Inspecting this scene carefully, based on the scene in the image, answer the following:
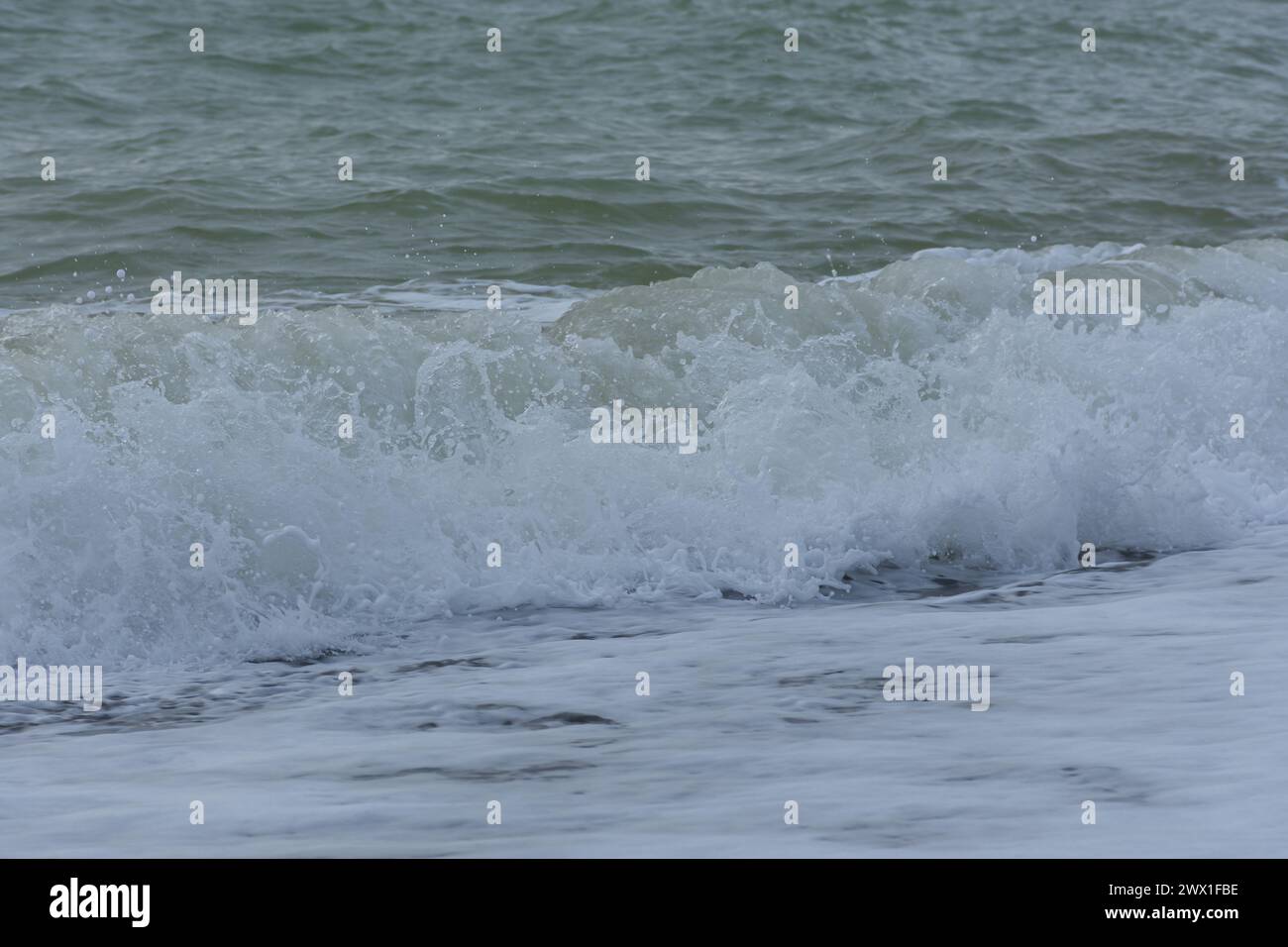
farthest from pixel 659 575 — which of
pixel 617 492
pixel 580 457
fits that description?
pixel 580 457

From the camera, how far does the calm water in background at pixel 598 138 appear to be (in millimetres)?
11484

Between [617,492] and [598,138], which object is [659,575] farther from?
[598,138]

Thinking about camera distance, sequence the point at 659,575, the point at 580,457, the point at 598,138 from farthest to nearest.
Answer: the point at 598,138, the point at 580,457, the point at 659,575

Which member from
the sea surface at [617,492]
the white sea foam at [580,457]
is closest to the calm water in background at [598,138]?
the sea surface at [617,492]

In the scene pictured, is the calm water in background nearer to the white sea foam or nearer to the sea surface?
the sea surface

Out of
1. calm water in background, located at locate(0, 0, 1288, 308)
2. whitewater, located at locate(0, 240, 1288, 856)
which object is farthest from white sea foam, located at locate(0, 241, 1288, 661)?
calm water in background, located at locate(0, 0, 1288, 308)

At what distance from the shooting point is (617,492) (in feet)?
22.2

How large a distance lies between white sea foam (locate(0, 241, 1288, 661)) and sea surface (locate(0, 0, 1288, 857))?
0.02 meters

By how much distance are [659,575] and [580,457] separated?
78 cm

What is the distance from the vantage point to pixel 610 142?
45.9ft

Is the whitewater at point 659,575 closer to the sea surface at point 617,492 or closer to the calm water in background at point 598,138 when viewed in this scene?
the sea surface at point 617,492

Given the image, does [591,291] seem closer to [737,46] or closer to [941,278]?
[941,278]
